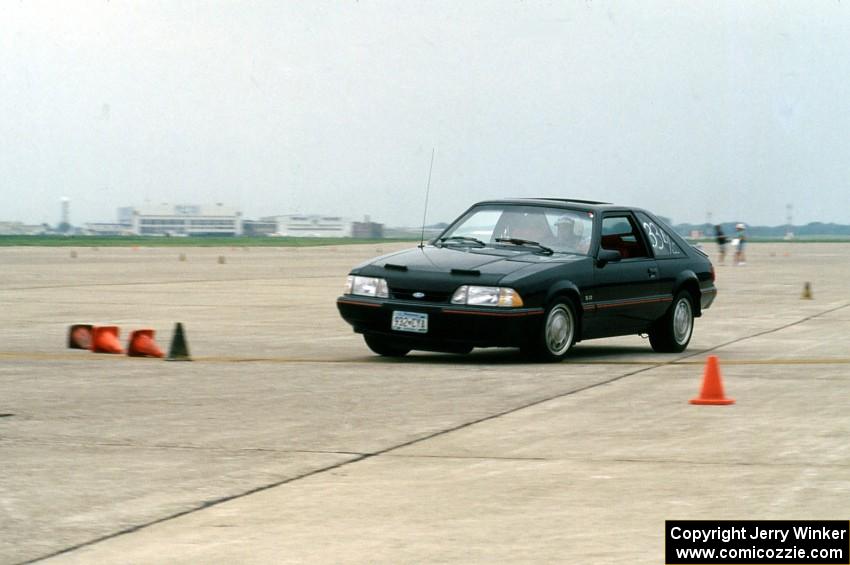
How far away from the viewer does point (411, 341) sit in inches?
483

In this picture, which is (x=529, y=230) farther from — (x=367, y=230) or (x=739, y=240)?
(x=367, y=230)

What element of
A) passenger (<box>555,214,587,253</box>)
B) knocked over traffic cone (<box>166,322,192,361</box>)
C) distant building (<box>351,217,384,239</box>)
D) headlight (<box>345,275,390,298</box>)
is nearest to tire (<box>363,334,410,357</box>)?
headlight (<box>345,275,390,298</box>)

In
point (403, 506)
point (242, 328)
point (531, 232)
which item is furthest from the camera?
point (242, 328)

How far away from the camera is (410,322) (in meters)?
12.2

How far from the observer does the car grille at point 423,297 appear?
12.2 m

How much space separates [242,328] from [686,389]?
783 cm

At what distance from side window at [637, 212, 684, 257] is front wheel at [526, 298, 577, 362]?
191cm

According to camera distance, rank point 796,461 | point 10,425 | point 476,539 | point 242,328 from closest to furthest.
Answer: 1. point 476,539
2. point 796,461
3. point 10,425
4. point 242,328

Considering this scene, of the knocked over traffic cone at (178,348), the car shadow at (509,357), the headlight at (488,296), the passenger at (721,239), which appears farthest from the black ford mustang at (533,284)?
the passenger at (721,239)

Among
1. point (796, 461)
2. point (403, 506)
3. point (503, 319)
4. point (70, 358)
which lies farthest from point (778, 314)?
point (403, 506)

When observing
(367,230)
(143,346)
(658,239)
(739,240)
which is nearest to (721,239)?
(739,240)

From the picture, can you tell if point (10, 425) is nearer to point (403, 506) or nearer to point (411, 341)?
point (403, 506)

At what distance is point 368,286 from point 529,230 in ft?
5.90

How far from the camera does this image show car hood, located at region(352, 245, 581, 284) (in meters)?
12.2
